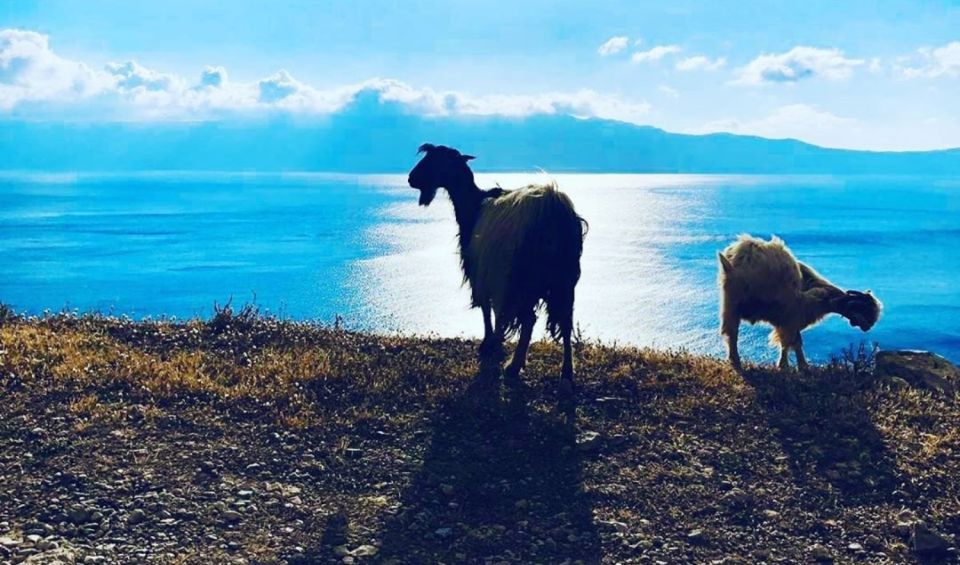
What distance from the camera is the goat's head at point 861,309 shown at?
10.7 meters

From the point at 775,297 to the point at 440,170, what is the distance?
5279 millimetres

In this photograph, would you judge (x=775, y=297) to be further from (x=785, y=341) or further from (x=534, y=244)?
(x=534, y=244)

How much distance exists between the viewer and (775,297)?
35.5 ft

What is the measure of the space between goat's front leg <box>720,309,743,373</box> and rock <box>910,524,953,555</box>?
462 centimetres

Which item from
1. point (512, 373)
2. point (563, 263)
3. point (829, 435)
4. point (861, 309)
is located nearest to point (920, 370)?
point (861, 309)

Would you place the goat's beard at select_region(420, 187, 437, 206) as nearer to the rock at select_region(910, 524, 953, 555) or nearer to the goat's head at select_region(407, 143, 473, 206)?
the goat's head at select_region(407, 143, 473, 206)

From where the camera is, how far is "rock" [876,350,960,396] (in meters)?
9.70

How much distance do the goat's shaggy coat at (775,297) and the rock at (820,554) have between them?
487 cm

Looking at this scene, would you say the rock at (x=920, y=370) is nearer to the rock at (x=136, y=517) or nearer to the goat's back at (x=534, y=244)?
the goat's back at (x=534, y=244)

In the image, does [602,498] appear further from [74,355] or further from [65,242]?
[65,242]

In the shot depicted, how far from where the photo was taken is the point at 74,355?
31.5 feet

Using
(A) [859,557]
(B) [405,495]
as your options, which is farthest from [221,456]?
(A) [859,557]

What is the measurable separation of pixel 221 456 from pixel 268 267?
85.0 metres

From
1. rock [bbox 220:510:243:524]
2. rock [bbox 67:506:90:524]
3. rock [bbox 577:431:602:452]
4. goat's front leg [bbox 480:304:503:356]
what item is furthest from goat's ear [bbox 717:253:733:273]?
rock [bbox 67:506:90:524]
